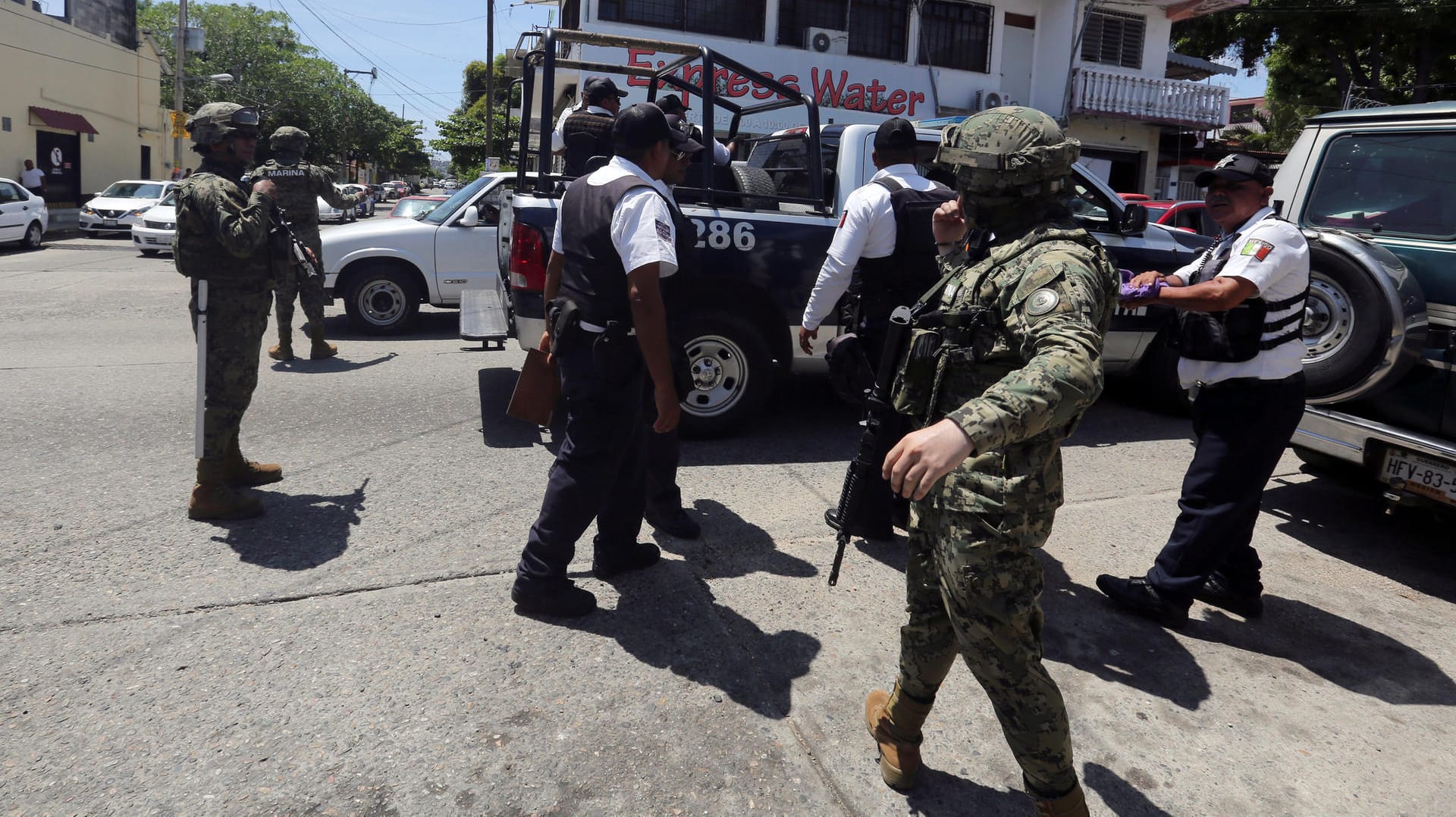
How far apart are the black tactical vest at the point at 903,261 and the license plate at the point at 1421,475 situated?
2160 millimetres

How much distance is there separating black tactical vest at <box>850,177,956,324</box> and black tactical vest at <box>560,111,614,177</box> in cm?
171

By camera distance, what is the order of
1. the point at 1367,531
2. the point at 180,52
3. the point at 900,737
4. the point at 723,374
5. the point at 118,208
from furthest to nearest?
the point at 180,52, the point at 118,208, the point at 723,374, the point at 1367,531, the point at 900,737

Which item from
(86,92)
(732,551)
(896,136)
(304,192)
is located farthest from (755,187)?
(86,92)

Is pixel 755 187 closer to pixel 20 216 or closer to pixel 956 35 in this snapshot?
pixel 20 216

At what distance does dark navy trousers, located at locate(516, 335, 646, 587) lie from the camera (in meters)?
3.33

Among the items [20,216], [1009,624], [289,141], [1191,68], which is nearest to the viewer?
[1009,624]

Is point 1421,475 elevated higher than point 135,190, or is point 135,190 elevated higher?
point 135,190

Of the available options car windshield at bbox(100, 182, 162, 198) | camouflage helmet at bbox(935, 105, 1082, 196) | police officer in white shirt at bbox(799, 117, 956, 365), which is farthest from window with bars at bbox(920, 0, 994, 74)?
camouflage helmet at bbox(935, 105, 1082, 196)

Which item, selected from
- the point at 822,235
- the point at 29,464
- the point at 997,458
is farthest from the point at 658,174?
the point at 29,464

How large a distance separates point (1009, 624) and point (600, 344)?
1705 mm

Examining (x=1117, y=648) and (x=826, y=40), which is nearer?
(x=1117, y=648)

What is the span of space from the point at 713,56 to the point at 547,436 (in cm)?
252

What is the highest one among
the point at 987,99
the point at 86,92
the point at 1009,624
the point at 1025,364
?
the point at 86,92

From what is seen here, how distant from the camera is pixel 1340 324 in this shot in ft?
13.5
